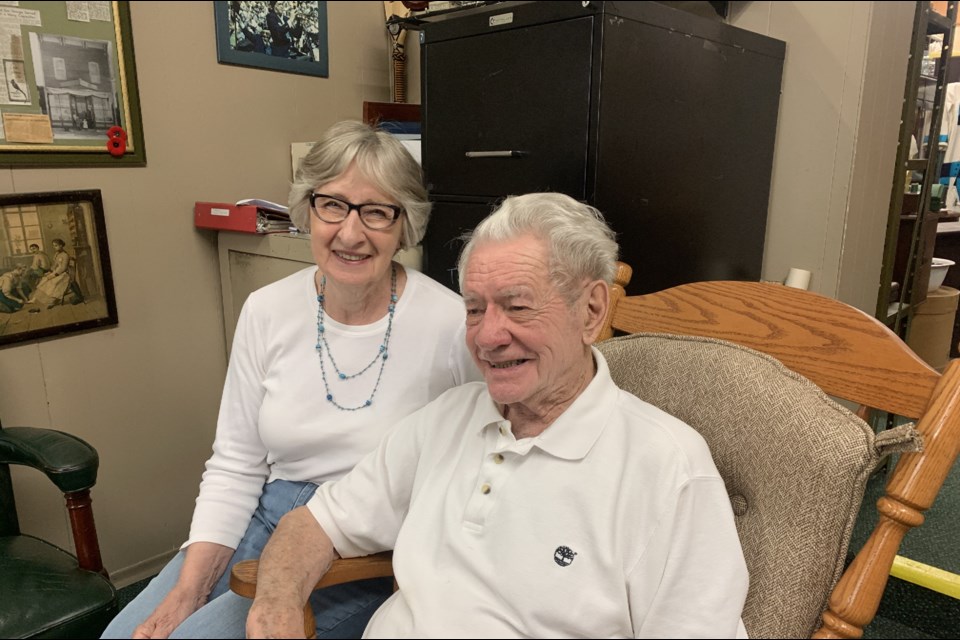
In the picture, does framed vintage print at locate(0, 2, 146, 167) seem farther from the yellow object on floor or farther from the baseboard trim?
the yellow object on floor

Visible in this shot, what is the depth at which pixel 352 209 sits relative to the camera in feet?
3.34

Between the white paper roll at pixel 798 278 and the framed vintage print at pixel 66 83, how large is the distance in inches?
41.5

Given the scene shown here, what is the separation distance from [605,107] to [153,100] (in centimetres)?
80

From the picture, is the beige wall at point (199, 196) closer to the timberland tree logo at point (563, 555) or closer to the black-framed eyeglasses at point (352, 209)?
the black-framed eyeglasses at point (352, 209)

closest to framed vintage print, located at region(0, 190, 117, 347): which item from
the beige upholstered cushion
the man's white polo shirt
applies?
the man's white polo shirt

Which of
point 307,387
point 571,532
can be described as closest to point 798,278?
point 571,532

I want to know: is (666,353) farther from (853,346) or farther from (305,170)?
(305,170)

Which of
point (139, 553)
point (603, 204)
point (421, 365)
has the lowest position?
point (139, 553)

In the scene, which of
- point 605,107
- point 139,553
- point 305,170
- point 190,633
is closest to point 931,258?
point 605,107

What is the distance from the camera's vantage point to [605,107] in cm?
101

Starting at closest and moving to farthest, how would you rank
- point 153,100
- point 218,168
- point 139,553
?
point 153,100
point 218,168
point 139,553

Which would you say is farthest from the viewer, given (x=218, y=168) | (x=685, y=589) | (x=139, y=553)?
(x=139, y=553)

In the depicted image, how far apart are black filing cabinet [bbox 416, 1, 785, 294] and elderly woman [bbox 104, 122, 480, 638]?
0.19 meters

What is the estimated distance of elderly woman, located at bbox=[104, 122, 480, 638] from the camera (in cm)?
101
